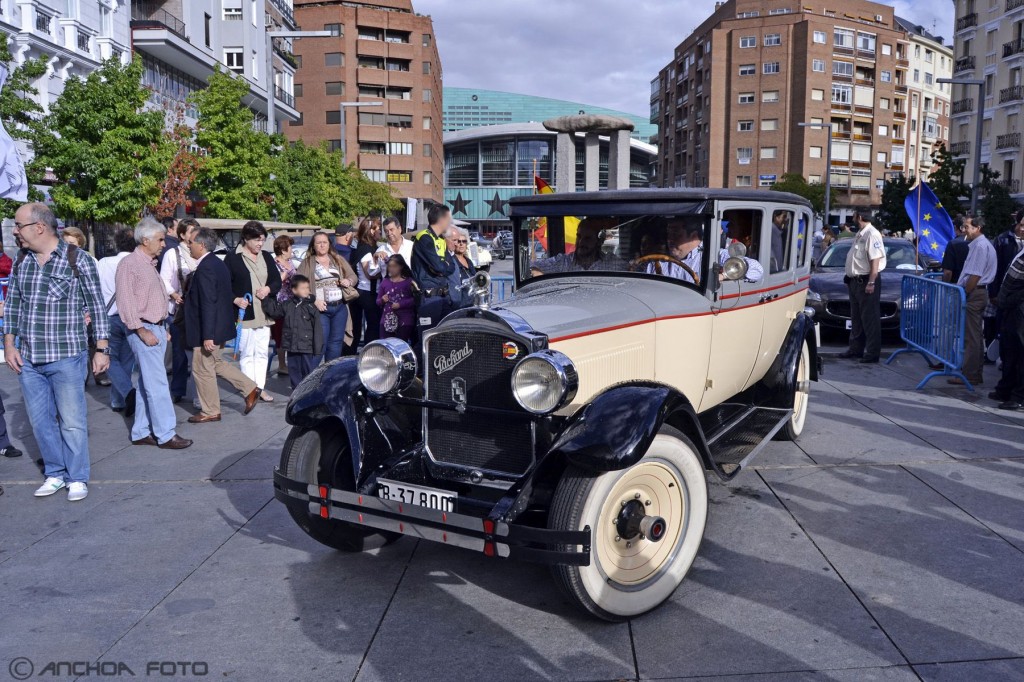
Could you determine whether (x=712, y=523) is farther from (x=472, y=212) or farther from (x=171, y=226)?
(x=472, y=212)

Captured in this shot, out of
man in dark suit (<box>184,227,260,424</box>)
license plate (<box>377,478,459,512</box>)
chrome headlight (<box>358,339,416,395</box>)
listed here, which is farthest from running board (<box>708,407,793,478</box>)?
man in dark suit (<box>184,227,260,424</box>)

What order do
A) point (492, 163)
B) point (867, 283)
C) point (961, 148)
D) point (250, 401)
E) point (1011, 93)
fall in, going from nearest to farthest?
point (250, 401) < point (867, 283) < point (1011, 93) < point (961, 148) < point (492, 163)

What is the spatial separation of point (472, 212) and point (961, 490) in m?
101

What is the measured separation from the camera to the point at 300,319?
8297mm

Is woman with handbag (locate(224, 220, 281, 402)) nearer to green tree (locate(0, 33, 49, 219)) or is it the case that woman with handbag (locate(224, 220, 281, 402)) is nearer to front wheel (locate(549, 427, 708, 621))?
front wheel (locate(549, 427, 708, 621))

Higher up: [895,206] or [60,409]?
[895,206]

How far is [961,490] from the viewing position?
5.66 metres

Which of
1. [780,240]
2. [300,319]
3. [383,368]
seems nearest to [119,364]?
[300,319]

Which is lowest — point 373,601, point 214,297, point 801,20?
point 373,601

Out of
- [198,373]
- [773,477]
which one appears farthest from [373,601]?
[198,373]

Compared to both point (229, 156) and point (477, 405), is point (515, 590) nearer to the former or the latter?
point (477, 405)

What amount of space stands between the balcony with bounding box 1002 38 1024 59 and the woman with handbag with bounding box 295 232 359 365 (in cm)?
5708

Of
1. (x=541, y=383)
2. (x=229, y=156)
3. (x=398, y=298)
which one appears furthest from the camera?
(x=229, y=156)

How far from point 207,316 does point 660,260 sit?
4.37 meters
